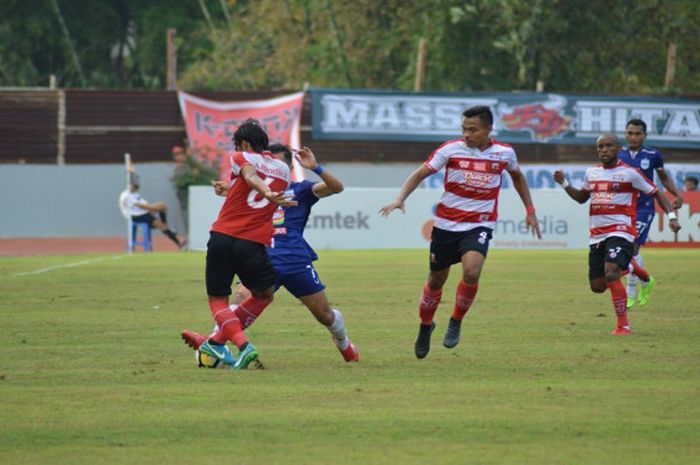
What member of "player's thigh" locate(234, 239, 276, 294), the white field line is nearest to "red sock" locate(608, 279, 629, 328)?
"player's thigh" locate(234, 239, 276, 294)

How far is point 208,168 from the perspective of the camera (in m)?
38.1

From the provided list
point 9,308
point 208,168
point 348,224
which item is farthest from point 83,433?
point 208,168

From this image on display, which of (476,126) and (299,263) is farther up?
(476,126)

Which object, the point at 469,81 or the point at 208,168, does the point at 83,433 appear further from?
the point at 469,81

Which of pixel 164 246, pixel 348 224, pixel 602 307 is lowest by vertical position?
pixel 164 246

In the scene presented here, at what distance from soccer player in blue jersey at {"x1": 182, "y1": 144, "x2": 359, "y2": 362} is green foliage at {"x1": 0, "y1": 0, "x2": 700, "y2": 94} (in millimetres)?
30622

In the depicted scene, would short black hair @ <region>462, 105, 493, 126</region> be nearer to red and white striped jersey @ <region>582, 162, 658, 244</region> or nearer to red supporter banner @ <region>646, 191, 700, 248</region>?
red and white striped jersey @ <region>582, 162, 658, 244</region>

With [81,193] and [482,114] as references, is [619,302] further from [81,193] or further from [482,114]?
[81,193]

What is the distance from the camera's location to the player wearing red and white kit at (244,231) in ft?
36.1

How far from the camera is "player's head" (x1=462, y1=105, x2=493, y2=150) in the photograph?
12.3m

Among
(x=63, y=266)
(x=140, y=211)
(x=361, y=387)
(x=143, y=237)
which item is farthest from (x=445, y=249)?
(x=143, y=237)

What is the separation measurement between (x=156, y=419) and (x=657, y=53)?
4024cm

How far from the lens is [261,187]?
10695 mm

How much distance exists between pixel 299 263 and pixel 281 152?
91 cm
